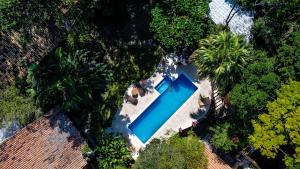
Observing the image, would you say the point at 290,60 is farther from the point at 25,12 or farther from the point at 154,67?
the point at 25,12

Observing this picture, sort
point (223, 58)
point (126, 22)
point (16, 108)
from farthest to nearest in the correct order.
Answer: point (126, 22) < point (16, 108) < point (223, 58)

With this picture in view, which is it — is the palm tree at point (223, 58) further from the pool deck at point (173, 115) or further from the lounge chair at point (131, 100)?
the lounge chair at point (131, 100)

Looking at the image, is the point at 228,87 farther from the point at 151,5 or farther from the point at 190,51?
the point at 151,5

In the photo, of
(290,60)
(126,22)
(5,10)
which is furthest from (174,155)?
(5,10)

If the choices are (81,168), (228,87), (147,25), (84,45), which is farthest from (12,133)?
(228,87)

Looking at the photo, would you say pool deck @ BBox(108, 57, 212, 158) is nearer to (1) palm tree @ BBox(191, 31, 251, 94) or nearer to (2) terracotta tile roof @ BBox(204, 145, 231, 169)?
(2) terracotta tile roof @ BBox(204, 145, 231, 169)

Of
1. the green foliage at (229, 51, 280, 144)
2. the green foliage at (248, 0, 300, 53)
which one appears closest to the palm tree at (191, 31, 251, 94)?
the green foliage at (229, 51, 280, 144)

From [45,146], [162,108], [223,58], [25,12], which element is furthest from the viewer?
[162,108]
